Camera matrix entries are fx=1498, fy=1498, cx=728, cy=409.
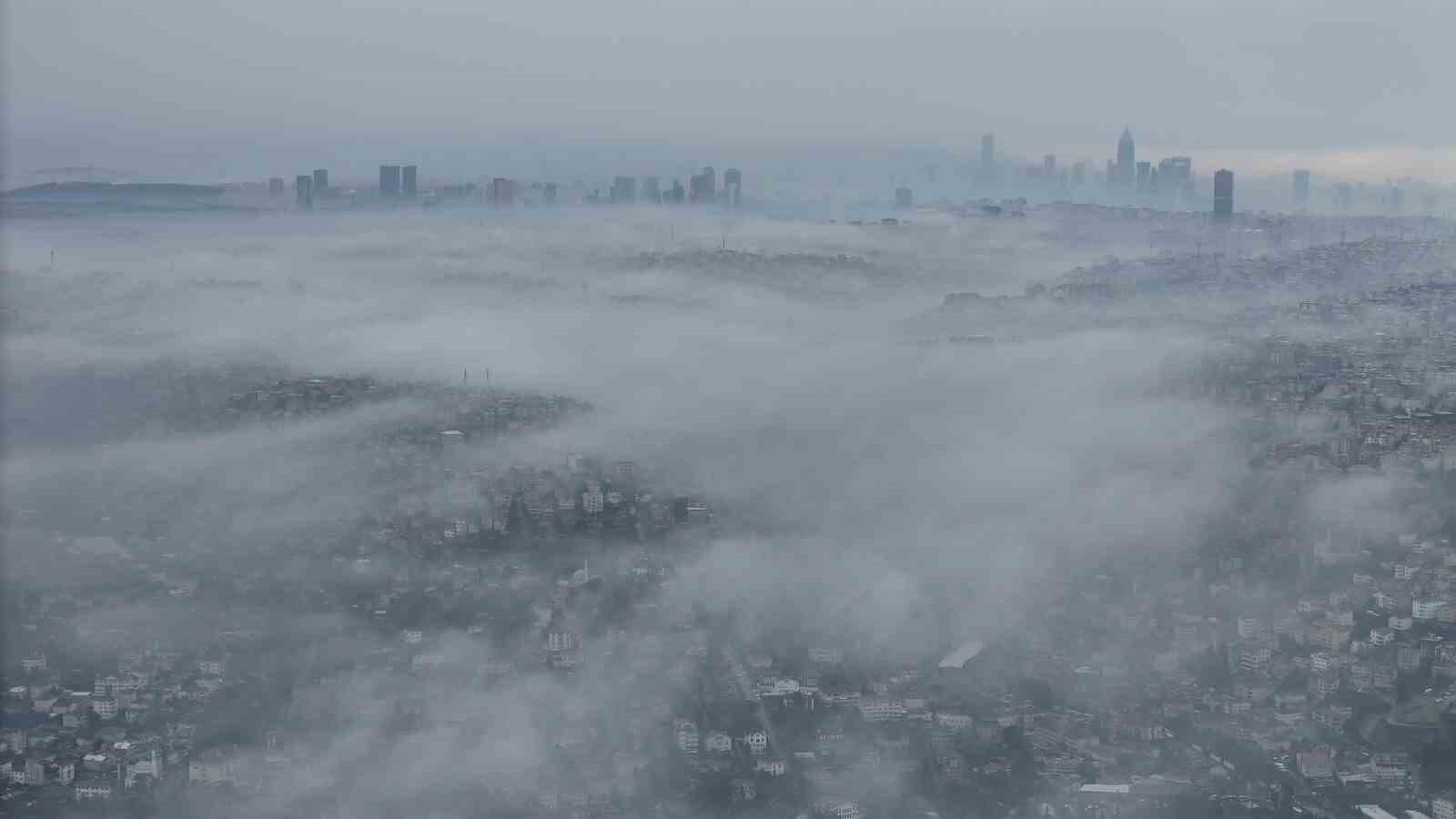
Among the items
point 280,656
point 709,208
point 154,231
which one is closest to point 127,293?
point 154,231

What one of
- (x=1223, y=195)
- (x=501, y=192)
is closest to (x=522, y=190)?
(x=501, y=192)

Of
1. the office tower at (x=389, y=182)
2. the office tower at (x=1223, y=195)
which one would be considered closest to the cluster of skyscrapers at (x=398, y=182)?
the office tower at (x=389, y=182)

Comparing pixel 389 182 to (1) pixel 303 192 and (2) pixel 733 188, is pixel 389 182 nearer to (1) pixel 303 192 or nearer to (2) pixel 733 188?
(1) pixel 303 192

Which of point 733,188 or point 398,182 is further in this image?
point 733,188

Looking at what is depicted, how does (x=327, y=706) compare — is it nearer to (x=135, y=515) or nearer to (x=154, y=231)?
(x=135, y=515)

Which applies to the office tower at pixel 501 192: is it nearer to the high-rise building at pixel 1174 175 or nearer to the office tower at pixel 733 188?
the office tower at pixel 733 188

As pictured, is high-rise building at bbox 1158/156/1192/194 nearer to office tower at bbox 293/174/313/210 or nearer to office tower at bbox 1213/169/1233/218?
office tower at bbox 1213/169/1233/218
